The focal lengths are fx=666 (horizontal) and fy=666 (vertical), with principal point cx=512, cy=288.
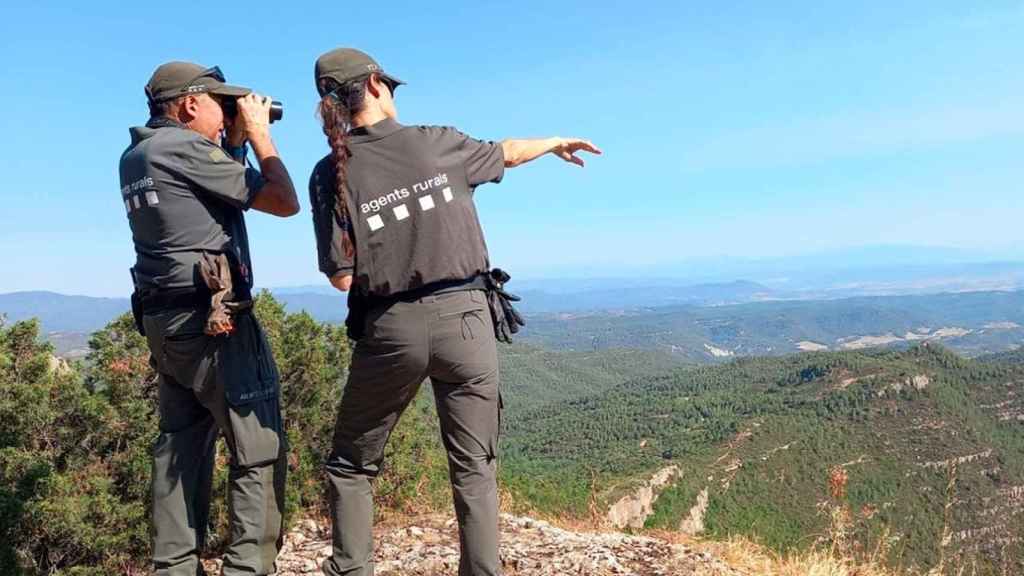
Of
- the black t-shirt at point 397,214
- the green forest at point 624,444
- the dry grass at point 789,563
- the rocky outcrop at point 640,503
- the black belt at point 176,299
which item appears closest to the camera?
the black t-shirt at point 397,214

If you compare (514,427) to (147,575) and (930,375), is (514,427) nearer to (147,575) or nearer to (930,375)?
(930,375)

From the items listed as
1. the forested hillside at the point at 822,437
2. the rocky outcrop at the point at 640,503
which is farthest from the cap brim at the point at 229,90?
the forested hillside at the point at 822,437

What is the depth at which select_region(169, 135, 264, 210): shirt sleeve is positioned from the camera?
259 cm

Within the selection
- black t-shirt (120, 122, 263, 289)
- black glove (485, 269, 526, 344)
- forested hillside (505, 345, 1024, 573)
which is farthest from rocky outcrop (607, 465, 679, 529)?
black t-shirt (120, 122, 263, 289)

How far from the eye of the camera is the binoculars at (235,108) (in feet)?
9.48

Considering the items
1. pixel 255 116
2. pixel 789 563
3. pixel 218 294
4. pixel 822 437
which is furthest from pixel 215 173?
pixel 822 437

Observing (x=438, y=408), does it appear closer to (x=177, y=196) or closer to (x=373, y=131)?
(x=373, y=131)

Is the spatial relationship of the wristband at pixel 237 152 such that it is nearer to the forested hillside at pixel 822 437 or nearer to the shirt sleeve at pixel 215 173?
the shirt sleeve at pixel 215 173

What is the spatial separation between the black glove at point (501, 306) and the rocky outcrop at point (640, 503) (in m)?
3.11

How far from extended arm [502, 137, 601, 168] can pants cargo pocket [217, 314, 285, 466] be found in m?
1.30

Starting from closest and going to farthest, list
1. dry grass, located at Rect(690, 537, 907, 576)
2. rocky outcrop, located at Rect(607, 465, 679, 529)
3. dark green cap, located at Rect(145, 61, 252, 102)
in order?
dark green cap, located at Rect(145, 61, 252, 102)
dry grass, located at Rect(690, 537, 907, 576)
rocky outcrop, located at Rect(607, 465, 679, 529)

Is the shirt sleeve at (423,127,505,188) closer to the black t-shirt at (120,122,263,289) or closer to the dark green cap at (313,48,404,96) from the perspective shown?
the dark green cap at (313,48,404,96)

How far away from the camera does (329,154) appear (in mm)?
2605

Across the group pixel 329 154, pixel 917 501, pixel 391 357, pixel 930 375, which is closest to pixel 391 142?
pixel 329 154
